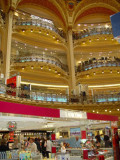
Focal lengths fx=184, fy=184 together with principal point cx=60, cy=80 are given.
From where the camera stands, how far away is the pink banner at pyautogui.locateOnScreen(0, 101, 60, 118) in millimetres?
5777

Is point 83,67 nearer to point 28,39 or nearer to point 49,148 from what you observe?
point 28,39

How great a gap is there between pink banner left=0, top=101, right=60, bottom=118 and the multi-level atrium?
877 cm

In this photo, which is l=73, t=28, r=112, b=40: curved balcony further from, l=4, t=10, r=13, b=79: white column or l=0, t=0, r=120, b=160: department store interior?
l=4, t=10, r=13, b=79: white column

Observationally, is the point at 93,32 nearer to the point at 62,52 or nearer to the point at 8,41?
the point at 62,52

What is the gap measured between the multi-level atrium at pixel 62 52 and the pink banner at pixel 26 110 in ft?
28.8

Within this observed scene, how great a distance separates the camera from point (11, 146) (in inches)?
324

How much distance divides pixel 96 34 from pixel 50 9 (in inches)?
305

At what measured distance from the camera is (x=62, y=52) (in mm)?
26219

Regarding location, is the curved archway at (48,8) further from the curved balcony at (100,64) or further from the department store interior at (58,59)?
the curved balcony at (100,64)

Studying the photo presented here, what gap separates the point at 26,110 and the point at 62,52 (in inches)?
807

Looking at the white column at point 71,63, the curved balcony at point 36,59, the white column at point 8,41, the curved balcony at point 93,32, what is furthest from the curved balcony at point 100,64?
the white column at point 8,41

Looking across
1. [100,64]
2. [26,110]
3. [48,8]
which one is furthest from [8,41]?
[26,110]

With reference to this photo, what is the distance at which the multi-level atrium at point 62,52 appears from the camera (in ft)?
64.0

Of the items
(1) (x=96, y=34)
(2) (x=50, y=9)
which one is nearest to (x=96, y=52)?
(1) (x=96, y=34)
